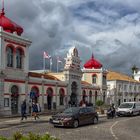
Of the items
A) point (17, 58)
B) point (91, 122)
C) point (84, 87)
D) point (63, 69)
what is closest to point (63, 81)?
point (63, 69)

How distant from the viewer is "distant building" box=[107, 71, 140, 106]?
247 ft

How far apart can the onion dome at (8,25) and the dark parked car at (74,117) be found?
1703 cm

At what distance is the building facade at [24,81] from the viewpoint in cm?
3822

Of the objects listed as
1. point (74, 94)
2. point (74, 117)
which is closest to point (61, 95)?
point (74, 94)

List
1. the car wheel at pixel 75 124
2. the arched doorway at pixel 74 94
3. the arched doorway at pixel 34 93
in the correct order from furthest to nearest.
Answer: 1. the arched doorway at pixel 74 94
2. the arched doorway at pixel 34 93
3. the car wheel at pixel 75 124

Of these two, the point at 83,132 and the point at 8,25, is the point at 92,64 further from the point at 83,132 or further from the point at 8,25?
the point at 83,132

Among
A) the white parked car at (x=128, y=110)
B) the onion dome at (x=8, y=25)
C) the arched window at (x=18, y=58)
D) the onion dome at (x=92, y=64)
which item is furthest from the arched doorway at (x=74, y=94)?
the onion dome at (x=8, y=25)

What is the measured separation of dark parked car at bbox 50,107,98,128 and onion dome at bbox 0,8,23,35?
1703cm

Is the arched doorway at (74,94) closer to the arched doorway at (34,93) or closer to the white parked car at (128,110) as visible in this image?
the arched doorway at (34,93)

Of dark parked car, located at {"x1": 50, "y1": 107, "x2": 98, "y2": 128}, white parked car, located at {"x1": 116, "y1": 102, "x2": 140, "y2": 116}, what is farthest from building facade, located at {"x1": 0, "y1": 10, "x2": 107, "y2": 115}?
dark parked car, located at {"x1": 50, "y1": 107, "x2": 98, "y2": 128}

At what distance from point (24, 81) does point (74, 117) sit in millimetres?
17535

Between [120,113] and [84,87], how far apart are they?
1885 cm

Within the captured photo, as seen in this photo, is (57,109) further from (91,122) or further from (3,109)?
(91,122)

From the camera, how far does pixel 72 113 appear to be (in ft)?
83.3
